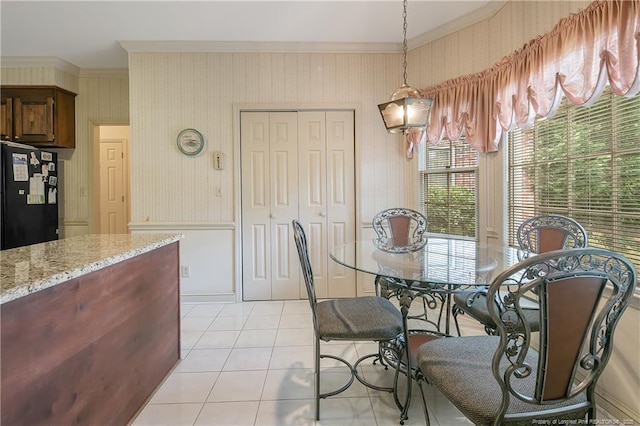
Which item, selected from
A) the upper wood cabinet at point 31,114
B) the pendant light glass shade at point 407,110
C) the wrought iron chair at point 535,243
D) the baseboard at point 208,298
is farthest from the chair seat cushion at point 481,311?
the upper wood cabinet at point 31,114

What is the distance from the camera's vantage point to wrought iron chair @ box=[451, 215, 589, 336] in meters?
1.74

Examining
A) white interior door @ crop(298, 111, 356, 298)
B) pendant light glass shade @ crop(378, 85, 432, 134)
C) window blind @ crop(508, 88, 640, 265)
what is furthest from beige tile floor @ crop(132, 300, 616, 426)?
pendant light glass shade @ crop(378, 85, 432, 134)

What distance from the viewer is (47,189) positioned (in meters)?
3.55

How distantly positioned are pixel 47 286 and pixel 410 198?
3.11m

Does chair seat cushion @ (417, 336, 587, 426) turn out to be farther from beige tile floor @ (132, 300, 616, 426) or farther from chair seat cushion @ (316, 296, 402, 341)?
beige tile floor @ (132, 300, 616, 426)

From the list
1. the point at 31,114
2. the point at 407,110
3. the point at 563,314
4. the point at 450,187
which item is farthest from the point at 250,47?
the point at 563,314

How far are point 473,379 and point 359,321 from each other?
25.1 inches

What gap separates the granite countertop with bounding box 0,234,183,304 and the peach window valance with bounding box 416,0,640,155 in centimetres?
264

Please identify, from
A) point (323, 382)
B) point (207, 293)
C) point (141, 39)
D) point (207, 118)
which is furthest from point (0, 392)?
point (141, 39)

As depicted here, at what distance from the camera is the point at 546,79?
2064mm

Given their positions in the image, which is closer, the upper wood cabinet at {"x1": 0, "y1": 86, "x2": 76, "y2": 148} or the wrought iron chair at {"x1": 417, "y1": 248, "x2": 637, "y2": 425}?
the wrought iron chair at {"x1": 417, "y1": 248, "x2": 637, "y2": 425}

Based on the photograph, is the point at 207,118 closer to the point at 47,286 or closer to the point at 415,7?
the point at 415,7

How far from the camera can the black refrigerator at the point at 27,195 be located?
311 centimetres

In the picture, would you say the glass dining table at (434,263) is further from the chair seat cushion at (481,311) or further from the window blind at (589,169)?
the window blind at (589,169)
